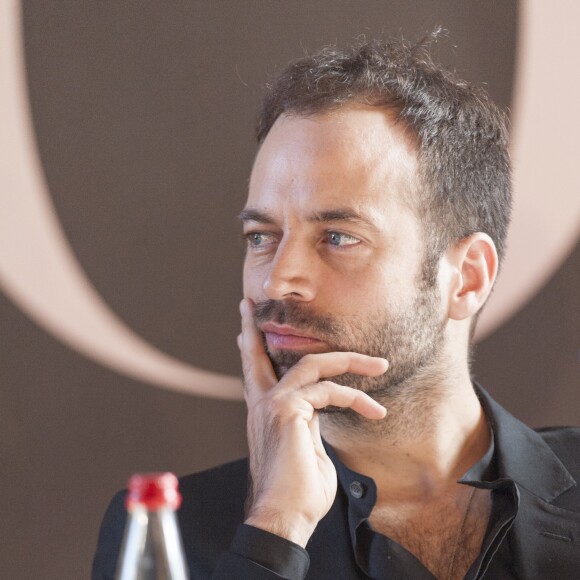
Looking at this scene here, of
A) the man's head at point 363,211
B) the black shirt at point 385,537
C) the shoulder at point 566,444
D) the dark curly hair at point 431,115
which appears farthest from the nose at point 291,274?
the shoulder at point 566,444

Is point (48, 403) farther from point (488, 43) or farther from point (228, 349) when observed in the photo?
point (488, 43)

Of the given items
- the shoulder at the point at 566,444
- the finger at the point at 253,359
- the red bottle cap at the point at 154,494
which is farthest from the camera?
the shoulder at the point at 566,444

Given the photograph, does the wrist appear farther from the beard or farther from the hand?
the beard

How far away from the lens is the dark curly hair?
163cm

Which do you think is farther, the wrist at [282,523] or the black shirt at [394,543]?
the black shirt at [394,543]

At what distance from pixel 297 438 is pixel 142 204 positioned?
27.4 inches

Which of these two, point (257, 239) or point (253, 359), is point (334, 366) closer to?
point (253, 359)

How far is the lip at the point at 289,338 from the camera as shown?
1.53 metres

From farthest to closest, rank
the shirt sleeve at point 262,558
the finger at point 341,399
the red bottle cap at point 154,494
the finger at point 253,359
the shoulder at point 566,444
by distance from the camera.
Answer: the shoulder at point 566,444 < the finger at point 253,359 < the finger at point 341,399 < the shirt sleeve at point 262,558 < the red bottle cap at point 154,494

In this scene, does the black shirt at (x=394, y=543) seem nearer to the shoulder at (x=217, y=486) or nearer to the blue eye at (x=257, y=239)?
the shoulder at (x=217, y=486)

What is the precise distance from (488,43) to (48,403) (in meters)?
1.27

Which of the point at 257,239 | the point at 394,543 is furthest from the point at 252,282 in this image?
the point at 394,543

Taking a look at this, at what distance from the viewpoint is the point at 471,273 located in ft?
5.59

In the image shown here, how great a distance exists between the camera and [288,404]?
145 cm
